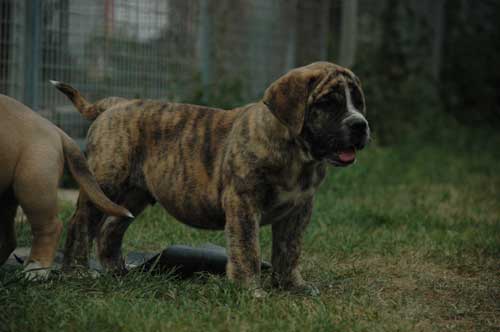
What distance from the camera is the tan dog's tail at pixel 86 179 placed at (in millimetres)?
4059

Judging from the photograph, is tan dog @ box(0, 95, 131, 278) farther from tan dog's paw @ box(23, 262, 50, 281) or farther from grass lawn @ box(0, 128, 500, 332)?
grass lawn @ box(0, 128, 500, 332)

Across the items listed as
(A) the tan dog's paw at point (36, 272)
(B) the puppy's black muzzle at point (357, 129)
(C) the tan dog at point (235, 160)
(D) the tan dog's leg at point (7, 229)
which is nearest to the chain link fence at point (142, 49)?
(C) the tan dog at point (235, 160)

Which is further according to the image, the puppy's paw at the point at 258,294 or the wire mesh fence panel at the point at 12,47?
the wire mesh fence panel at the point at 12,47

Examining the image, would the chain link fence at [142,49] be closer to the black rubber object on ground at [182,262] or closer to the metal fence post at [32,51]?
the metal fence post at [32,51]

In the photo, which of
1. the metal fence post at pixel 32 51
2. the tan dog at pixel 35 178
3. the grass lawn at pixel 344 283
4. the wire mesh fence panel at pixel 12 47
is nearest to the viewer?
the grass lawn at pixel 344 283

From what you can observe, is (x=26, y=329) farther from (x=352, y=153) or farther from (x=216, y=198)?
(x=352, y=153)

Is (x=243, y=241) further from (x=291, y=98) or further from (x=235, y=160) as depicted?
(x=291, y=98)

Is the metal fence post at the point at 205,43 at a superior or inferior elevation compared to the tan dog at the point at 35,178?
superior

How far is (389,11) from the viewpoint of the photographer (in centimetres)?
1345

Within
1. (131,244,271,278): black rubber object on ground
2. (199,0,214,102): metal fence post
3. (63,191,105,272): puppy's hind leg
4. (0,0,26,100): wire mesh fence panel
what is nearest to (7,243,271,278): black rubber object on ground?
(131,244,271,278): black rubber object on ground

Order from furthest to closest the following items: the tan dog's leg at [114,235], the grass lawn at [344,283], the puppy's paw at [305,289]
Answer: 1. the tan dog's leg at [114,235]
2. the puppy's paw at [305,289]
3. the grass lawn at [344,283]

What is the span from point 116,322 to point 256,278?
0.98 meters

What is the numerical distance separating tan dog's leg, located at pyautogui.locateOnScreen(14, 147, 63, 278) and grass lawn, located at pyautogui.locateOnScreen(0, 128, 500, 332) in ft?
0.56

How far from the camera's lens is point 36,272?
12.7 feet
